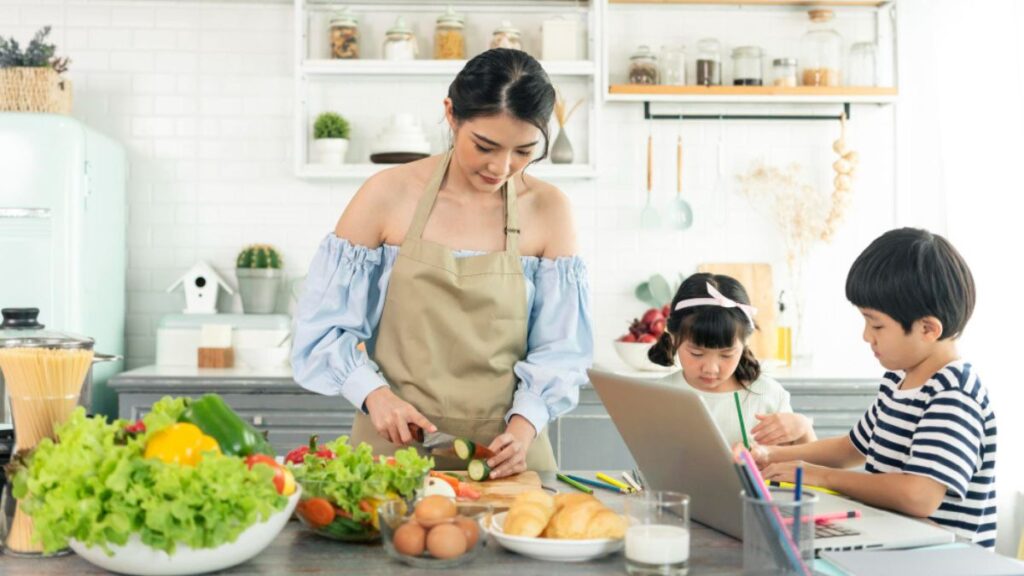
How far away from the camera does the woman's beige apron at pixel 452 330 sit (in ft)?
7.57

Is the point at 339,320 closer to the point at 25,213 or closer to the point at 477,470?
the point at 477,470

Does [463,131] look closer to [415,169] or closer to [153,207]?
[415,169]

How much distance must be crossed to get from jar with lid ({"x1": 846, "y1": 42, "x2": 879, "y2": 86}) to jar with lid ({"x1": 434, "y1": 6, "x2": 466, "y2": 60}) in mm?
1705

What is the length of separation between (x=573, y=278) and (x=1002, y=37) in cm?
225

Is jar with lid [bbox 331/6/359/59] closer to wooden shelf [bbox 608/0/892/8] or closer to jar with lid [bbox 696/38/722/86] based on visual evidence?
wooden shelf [bbox 608/0/892/8]

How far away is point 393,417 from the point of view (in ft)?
7.01

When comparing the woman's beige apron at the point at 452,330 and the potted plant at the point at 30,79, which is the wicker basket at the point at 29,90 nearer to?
the potted plant at the point at 30,79

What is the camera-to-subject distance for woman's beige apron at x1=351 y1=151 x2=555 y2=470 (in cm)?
231

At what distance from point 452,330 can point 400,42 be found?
2470mm

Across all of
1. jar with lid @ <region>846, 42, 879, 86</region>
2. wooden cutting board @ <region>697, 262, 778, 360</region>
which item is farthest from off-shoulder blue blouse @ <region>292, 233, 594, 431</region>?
jar with lid @ <region>846, 42, 879, 86</region>

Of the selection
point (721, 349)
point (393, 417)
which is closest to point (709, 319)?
point (721, 349)

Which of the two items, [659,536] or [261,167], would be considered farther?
[261,167]

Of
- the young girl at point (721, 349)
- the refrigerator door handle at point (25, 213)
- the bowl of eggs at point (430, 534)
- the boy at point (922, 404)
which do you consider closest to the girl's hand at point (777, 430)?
the young girl at point (721, 349)

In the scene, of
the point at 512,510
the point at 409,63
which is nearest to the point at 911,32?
the point at 409,63
